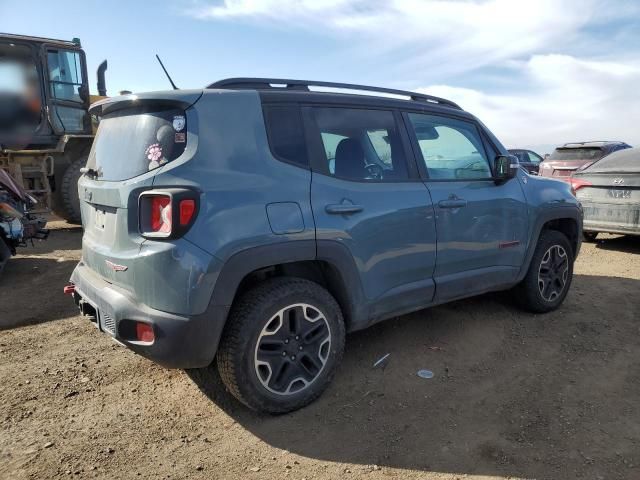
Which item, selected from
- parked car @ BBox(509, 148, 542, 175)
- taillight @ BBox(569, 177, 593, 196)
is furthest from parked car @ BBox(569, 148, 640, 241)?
parked car @ BBox(509, 148, 542, 175)

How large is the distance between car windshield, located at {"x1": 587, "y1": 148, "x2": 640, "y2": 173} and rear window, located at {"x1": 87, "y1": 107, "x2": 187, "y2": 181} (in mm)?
6870

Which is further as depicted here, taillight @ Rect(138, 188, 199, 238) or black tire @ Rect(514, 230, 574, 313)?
black tire @ Rect(514, 230, 574, 313)

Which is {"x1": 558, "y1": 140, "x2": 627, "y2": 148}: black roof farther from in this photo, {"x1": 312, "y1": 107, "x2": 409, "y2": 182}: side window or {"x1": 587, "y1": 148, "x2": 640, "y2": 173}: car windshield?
{"x1": 312, "y1": 107, "x2": 409, "y2": 182}: side window

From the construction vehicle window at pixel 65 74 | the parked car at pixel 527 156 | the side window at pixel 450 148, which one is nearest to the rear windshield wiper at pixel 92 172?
the side window at pixel 450 148

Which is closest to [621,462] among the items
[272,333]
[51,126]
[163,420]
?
[272,333]

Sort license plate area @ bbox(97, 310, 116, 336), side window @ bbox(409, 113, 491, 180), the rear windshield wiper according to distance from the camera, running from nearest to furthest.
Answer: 1. license plate area @ bbox(97, 310, 116, 336)
2. the rear windshield wiper
3. side window @ bbox(409, 113, 491, 180)

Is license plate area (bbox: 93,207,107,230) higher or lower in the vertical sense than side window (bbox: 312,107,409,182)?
lower

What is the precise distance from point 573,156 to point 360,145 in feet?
29.0

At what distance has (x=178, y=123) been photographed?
2.62 meters

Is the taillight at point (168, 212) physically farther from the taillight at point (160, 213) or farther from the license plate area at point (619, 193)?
the license plate area at point (619, 193)

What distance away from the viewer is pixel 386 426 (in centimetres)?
287

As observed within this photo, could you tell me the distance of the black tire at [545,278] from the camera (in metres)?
4.46

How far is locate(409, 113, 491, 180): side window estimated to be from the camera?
3660 millimetres

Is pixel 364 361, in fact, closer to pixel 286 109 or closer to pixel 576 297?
pixel 286 109
